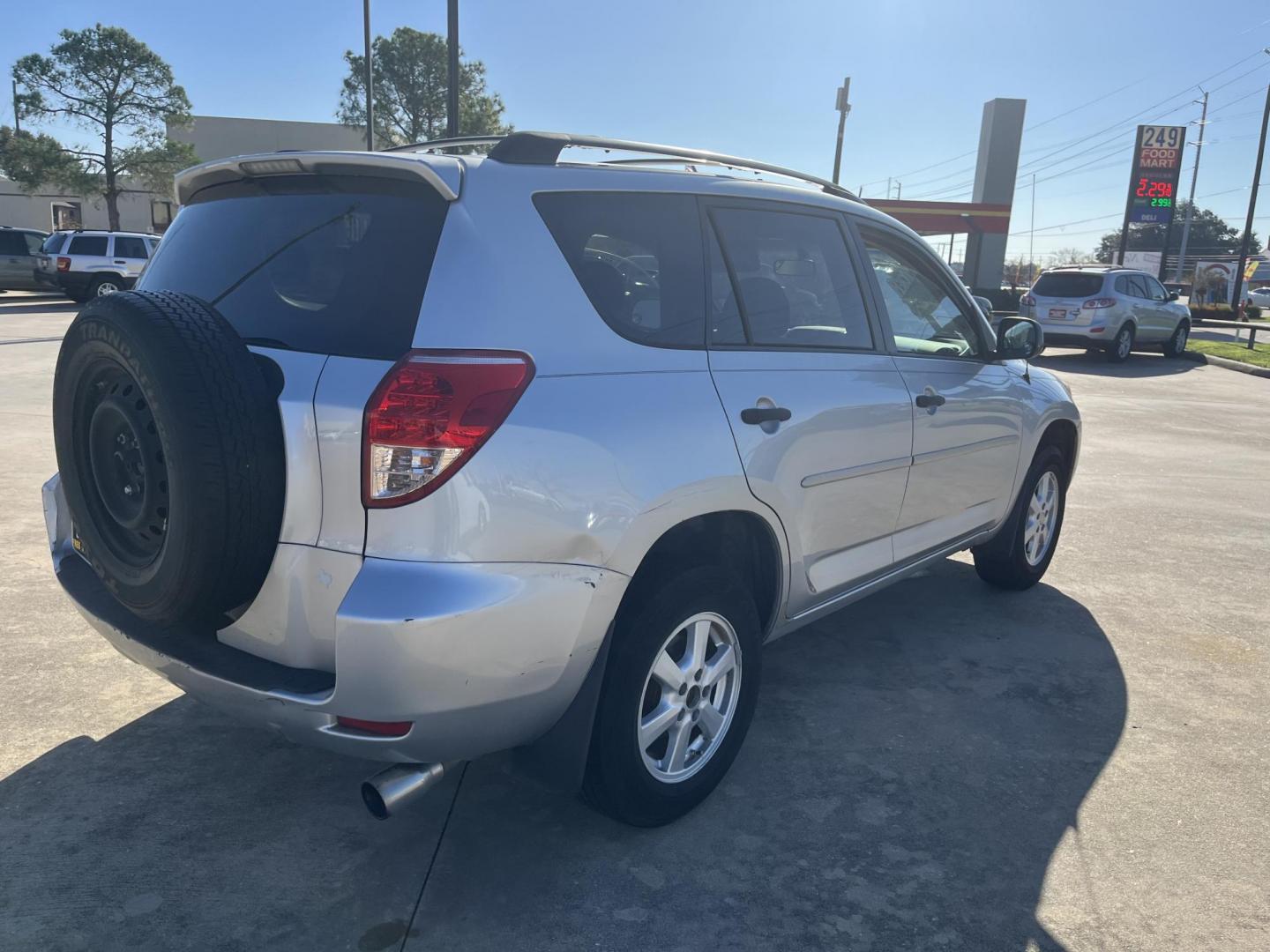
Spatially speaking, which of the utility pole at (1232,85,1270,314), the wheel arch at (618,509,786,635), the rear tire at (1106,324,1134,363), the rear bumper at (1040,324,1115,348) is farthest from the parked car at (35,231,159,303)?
the utility pole at (1232,85,1270,314)

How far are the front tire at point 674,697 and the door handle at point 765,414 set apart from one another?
449 mm

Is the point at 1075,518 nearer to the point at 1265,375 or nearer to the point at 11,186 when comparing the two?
the point at 1265,375

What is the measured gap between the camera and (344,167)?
99.7 inches

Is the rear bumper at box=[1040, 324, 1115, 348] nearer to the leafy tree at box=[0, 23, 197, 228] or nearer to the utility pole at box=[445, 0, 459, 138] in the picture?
the utility pole at box=[445, 0, 459, 138]

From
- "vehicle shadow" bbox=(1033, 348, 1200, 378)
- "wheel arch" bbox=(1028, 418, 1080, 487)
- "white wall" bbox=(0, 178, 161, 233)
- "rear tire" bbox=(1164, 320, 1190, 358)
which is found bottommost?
"vehicle shadow" bbox=(1033, 348, 1200, 378)

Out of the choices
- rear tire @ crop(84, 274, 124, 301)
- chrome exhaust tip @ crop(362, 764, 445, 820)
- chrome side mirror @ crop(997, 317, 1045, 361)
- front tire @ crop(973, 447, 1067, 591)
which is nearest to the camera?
chrome exhaust tip @ crop(362, 764, 445, 820)

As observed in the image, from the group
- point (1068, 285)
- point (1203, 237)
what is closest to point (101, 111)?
point (1068, 285)

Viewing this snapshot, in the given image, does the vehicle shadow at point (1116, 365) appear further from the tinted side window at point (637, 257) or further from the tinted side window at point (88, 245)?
the tinted side window at point (88, 245)

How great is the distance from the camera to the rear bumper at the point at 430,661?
2.14 metres

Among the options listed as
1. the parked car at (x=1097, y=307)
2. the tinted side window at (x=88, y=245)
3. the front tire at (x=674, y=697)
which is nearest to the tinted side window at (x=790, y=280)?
the front tire at (x=674, y=697)

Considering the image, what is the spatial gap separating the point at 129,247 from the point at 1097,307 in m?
21.0

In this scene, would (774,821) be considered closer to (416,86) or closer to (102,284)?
(102,284)

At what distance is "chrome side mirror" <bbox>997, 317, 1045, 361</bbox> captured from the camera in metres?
4.39

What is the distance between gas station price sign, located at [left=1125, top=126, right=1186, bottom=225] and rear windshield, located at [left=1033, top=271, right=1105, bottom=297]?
28594 mm
